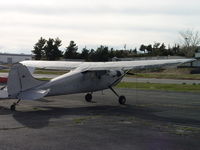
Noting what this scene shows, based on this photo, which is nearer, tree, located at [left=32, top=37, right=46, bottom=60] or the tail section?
the tail section

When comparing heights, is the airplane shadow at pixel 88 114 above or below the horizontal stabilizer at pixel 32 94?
below

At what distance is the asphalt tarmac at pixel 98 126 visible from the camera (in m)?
8.42

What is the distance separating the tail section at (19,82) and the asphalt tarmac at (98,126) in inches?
29.3

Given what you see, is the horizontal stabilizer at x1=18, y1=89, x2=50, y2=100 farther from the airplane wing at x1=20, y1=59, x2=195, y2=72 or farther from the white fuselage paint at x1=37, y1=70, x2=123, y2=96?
the airplane wing at x1=20, y1=59, x2=195, y2=72

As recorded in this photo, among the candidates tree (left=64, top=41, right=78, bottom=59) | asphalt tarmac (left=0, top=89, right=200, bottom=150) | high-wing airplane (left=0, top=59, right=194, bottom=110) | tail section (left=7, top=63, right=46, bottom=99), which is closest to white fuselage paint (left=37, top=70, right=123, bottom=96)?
high-wing airplane (left=0, top=59, right=194, bottom=110)

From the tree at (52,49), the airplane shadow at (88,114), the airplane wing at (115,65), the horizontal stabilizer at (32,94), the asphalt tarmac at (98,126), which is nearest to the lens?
the asphalt tarmac at (98,126)

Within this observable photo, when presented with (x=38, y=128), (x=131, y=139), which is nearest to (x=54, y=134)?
(x=38, y=128)

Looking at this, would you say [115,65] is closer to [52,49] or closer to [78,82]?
[78,82]

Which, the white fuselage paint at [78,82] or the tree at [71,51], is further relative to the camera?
the tree at [71,51]

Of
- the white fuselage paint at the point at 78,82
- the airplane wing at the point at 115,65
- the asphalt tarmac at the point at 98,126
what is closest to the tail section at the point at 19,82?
the white fuselage paint at the point at 78,82

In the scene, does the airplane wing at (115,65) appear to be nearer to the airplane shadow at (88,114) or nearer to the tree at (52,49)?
the airplane shadow at (88,114)

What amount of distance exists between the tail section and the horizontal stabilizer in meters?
0.07

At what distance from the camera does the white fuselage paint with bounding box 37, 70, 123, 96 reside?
15047mm

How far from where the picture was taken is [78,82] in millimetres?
16203
